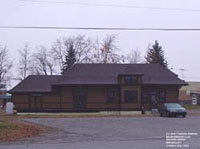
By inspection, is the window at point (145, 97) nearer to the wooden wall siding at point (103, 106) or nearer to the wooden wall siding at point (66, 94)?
the wooden wall siding at point (103, 106)

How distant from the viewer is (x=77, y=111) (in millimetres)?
62406

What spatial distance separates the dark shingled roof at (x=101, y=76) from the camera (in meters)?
63.2

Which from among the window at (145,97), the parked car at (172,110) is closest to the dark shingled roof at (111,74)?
the window at (145,97)

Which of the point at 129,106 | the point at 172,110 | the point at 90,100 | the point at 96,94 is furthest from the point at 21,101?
the point at 172,110

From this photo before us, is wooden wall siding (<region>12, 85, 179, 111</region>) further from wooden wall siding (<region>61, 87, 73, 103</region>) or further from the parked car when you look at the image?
the parked car

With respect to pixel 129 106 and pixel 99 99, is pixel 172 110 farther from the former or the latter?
pixel 99 99

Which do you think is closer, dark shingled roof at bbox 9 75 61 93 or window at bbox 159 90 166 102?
window at bbox 159 90 166 102

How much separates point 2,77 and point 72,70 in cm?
3556

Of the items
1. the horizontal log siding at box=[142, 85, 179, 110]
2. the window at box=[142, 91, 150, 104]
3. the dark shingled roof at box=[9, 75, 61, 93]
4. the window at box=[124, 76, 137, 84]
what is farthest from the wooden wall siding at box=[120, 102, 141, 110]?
the dark shingled roof at box=[9, 75, 61, 93]

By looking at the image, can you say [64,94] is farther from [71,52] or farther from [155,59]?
[155,59]

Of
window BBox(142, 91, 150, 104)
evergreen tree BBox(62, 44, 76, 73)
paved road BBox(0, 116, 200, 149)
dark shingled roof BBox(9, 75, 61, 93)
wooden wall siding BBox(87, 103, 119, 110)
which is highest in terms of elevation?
evergreen tree BBox(62, 44, 76, 73)

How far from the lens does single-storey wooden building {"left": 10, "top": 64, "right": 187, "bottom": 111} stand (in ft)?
203

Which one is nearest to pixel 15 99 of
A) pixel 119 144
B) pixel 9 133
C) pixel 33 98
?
pixel 33 98

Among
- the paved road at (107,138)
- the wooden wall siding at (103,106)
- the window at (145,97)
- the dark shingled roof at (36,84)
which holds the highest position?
the dark shingled roof at (36,84)
